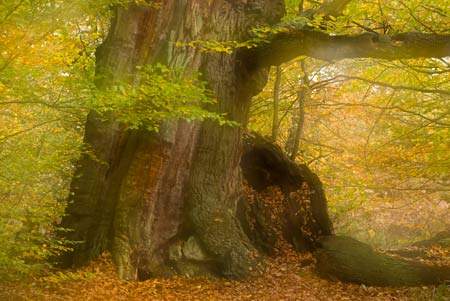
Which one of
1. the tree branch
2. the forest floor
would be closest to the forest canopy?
the tree branch

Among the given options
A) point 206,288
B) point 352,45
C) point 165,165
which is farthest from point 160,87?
point 206,288

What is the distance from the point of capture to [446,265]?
9.35 m

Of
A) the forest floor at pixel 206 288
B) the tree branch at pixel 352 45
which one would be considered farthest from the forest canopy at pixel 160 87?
the forest floor at pixel 206 288

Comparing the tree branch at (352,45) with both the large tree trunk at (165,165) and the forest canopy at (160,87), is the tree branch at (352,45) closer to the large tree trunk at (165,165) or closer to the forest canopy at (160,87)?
the forest canopy at (160,87)

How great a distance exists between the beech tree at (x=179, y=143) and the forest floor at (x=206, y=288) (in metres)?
0.27

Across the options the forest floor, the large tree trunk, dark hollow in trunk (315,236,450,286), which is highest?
the large tree trunk

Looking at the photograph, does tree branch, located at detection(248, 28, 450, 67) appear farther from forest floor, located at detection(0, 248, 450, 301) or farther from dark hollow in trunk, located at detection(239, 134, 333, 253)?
forest floor, located at detection(0, 248, 450, 301)

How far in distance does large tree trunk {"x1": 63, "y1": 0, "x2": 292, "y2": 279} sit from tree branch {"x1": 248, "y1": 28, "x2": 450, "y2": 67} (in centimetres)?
81

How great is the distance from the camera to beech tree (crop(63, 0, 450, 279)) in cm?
783

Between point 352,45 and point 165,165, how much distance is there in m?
3.67

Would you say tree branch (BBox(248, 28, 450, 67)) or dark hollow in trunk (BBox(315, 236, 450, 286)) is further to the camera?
dark hollow in trunk (BBox(315, 236, 450, 286))

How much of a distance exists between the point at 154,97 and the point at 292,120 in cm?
1033

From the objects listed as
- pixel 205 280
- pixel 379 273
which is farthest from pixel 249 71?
pixel 379 273

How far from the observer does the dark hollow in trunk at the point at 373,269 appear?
9.12 m
